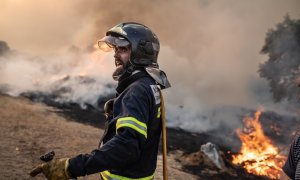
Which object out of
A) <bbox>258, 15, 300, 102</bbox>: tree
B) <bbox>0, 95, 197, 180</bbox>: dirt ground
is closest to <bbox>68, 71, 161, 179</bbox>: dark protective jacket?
<bbox>0, 95, 197, 180</bbox>: dirt ground

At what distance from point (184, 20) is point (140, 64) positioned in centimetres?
2885

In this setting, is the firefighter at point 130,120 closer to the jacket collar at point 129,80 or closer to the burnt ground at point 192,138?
the jacket collar at point 129,80

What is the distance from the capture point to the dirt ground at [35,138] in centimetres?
660

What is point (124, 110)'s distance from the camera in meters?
2.40

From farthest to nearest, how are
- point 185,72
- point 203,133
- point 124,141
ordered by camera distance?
point 185,72 < point 203,133 < point 124,141

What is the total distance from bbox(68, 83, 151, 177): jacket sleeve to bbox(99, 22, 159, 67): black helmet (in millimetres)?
584

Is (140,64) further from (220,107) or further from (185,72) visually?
(185,72)

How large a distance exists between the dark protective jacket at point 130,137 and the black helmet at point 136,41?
0.62 feet

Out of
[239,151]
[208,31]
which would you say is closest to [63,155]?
[239,151]

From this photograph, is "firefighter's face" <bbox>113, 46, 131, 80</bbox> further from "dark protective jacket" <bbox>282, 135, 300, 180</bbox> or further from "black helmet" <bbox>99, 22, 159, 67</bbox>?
"dark protective jacket" <bbox>282, 135, 300, 180</bbox>

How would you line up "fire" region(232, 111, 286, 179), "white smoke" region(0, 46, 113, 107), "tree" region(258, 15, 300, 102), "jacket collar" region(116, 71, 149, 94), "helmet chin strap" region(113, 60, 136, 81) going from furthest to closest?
"tree" region(258, 15, 300, 102) → "white smoke" region(0, 46, 113, 107) → "fire" region(232, 111, 286, 179) → "helmet chin strap" region(113, 60, 136, 81) → "jacket collar" region(116, 71, 149, 94)

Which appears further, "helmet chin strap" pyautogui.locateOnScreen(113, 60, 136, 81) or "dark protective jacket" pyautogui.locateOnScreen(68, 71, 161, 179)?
"helmet chin strap" pyautogui.locateOnScreen(113, 60, 136, 81)

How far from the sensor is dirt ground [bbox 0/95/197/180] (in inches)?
260

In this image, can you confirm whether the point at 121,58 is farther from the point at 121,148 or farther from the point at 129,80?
the point at 121,148
